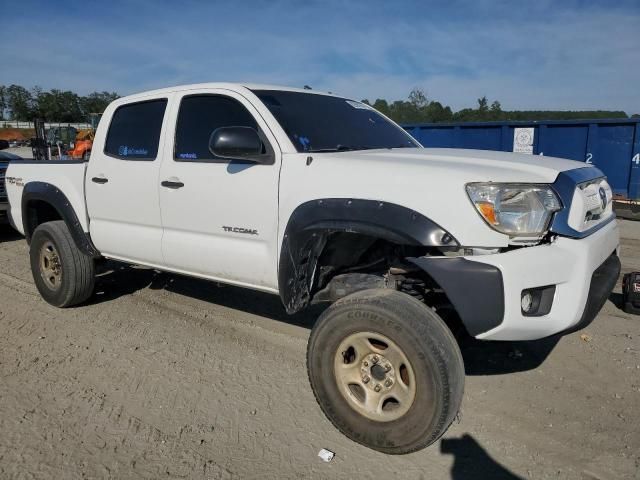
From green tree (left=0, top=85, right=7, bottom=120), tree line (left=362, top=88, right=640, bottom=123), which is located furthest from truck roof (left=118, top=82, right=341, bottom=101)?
green tree (left=0, top=85, right=7, bottom=120)

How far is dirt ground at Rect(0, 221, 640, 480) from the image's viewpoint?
2.72m

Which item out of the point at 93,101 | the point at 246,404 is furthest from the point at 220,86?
the point at 93,101

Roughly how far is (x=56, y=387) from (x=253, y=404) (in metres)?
1.35

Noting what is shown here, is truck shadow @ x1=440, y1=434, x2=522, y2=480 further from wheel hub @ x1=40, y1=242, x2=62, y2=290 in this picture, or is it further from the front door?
wheel hub @ x1=40, y1=242, x2=62, y2=290

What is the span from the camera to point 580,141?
38.1ft

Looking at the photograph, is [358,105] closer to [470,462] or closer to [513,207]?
[513,207]

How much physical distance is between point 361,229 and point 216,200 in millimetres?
1197

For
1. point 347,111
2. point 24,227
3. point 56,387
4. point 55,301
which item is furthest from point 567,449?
point 24,227

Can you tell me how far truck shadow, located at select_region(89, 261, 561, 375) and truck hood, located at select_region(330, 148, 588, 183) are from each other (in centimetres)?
85

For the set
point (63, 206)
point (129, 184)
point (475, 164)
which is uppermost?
point (475, 164)

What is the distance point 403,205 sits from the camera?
2715mm

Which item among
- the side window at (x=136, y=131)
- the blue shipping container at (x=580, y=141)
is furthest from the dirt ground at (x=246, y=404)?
the blue shipping container at (x=580, y=141)

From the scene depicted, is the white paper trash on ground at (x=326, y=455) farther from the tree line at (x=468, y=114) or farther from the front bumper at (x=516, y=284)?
the tree line at (x=468, y=114)

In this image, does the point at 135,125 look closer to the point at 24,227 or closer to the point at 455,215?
the point at 24,227
